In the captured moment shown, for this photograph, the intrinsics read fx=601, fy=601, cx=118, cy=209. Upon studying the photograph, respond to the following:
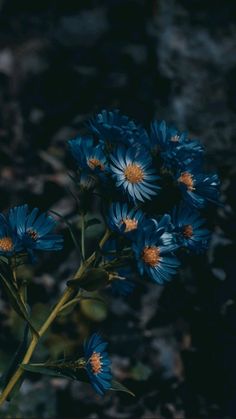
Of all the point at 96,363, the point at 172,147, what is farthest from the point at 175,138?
the point at 96,363

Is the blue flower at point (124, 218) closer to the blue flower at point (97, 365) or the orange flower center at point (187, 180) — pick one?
the orange flower center at point (187, 180)

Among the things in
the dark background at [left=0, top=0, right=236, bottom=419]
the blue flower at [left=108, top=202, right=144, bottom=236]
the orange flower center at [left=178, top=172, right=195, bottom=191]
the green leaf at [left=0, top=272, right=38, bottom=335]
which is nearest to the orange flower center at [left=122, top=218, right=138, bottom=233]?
the blue flower at [left=108, top=202, right=144, bottom=236]

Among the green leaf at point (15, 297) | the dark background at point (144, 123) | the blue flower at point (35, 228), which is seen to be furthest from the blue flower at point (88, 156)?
the dark background at point (144, 123)

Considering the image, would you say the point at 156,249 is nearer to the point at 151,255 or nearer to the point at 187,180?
the point at 151,255

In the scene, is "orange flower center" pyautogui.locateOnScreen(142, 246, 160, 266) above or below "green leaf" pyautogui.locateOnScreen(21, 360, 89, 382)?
above

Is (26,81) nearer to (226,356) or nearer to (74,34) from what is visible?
(74,34)

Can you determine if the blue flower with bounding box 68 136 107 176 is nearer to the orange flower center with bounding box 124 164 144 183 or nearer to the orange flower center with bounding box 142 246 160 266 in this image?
the orange flower center with bounding box 124 164 144 183
